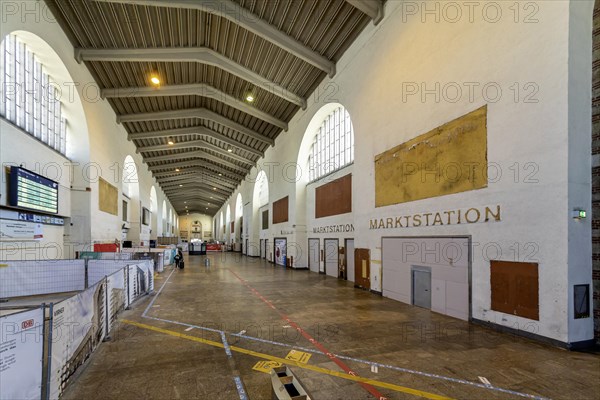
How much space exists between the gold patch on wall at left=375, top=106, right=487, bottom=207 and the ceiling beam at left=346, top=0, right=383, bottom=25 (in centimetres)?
548

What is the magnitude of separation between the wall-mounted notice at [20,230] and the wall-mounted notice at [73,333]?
7330mm

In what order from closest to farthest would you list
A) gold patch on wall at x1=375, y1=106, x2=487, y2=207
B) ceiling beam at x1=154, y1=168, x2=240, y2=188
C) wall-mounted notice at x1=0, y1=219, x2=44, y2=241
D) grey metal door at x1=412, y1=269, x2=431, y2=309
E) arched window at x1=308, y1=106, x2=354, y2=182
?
gold patch on wall at x1=375, y1=106, x2=487, y2=207, grey metal door at x1=412, y1=269, x2=431, y2=309, wall-mounted notice at x1=0, y1=219, x2=44, y2=241, arched window at x1=308, y1=106, x2=354, y2=182, ceiling beam at x1=154, y1=168, x2=240, y2=188

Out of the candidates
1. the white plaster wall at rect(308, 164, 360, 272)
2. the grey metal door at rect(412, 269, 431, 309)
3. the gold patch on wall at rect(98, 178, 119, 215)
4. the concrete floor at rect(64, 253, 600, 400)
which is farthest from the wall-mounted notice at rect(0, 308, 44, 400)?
the gold patch on wall at rect(98, 178, 119, 215)

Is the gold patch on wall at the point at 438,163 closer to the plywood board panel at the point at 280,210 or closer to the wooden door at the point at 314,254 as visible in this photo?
the wooden door at the point at 314,254

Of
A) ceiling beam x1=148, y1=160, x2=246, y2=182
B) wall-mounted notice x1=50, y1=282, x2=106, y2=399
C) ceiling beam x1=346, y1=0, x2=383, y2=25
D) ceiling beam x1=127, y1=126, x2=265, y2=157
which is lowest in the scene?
wall-mounted notice x1=50, y1=282, x2=106, y2=399

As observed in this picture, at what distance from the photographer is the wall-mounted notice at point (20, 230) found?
34.6ft

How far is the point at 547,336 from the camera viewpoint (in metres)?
6.56

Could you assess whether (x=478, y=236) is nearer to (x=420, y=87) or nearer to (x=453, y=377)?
(x=453, y=377)

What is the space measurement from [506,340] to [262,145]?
26195 millimetres

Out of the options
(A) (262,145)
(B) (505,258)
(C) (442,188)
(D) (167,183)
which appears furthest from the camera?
(D) (167,183)

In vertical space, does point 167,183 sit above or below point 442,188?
above

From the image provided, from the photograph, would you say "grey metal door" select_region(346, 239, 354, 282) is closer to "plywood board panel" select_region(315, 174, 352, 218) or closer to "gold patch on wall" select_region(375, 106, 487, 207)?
"plywood board panel" select_region(315, 174, 352, 218)

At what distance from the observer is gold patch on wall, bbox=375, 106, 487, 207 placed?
8.25m

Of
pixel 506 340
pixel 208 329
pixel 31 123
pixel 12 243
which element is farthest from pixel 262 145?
pixel 506 340
